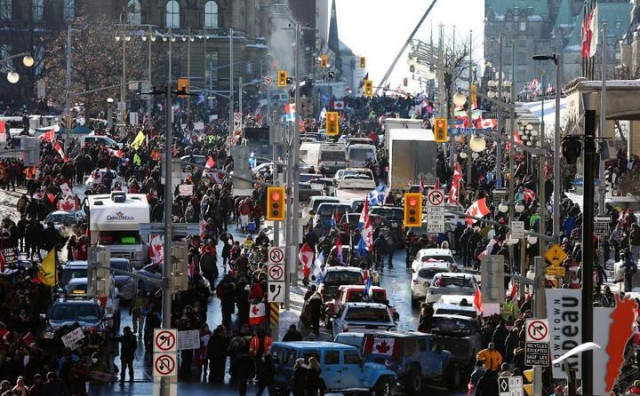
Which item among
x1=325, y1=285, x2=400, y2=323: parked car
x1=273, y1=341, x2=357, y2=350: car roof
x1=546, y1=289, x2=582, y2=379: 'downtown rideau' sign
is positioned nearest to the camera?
x1=546, y1=289, x2=582, y2=379: 'downtown rideau' sign

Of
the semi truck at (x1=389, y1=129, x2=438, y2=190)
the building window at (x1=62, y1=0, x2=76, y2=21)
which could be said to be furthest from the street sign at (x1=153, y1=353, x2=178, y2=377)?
the building window at (x1=62, y1=0, x2=76, y2=21)

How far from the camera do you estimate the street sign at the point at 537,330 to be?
29.9 meters

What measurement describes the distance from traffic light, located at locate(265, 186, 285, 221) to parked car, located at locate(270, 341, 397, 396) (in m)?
12.9

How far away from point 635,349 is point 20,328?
12.1m

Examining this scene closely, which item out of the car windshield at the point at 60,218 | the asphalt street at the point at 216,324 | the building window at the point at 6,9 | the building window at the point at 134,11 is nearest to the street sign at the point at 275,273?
the asphalt street at the point at 216,324

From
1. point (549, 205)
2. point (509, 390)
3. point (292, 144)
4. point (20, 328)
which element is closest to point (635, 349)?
point (509, 390)

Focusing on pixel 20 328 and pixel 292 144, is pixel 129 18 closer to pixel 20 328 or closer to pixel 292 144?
pixel 292 144

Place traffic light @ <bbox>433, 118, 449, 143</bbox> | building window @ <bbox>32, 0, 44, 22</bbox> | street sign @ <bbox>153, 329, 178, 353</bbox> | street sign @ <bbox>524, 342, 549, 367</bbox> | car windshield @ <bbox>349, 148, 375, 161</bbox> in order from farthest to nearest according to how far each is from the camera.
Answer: building window @ <bbox>32, 0, 44, 22</bbox> < car windshield @ <bbox>349, 148, 375, 161</bbox> < traffic light @ <bbox>433, 118, 449, 143</bbox> < street sign @ <bbox>153, 329, 178, 353</bbox> < street sign @ <bbox>524, 342, 549, 367</bbox>

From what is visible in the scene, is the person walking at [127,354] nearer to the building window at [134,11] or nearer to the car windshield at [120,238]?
the car windshield at [120,238]

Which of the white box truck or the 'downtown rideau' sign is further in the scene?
the white box truck

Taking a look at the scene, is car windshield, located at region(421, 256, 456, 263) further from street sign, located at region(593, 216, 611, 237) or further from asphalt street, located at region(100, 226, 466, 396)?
street sign, located at region(593, 216, 611, 237)

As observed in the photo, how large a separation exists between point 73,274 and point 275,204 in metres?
5.17

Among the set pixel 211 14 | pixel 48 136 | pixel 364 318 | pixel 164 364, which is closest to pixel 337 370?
pixel 164 364

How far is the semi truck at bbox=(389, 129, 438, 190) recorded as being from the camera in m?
73.9
